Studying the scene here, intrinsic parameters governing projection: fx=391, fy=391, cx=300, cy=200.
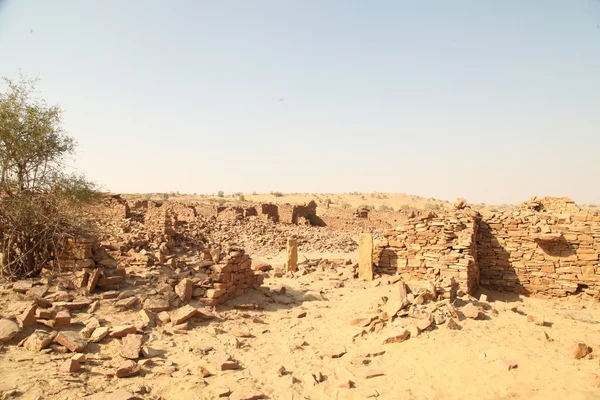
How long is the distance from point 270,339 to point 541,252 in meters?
7.99

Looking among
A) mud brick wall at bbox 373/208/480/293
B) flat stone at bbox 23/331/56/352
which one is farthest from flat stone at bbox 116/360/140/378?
mud brick wall at bbox 373/208/480/293

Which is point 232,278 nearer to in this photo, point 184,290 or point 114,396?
point 184,290

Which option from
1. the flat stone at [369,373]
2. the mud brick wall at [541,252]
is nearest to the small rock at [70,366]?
the flat stone at [369,373]

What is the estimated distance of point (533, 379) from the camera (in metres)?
5.34

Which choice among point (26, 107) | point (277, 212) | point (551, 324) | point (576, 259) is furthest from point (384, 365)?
point (277, 212)

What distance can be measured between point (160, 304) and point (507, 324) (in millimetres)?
6654

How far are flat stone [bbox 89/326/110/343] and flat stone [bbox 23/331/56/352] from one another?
22.6 inches

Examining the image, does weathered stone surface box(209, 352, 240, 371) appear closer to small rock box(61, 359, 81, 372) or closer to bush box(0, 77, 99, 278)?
small rock box(61, 359, 81, 372)

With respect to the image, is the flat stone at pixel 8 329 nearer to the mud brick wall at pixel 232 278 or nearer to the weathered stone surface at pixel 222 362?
the weathered stone surface at pixel 222 362

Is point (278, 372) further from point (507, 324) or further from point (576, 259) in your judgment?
point (576, 259)

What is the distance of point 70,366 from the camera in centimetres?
529

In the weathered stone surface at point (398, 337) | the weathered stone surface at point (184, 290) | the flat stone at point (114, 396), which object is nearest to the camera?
the flat stone at point (114, 396)

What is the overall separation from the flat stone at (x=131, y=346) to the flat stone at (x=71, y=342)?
58cm

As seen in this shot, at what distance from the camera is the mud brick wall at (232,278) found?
351 inches
